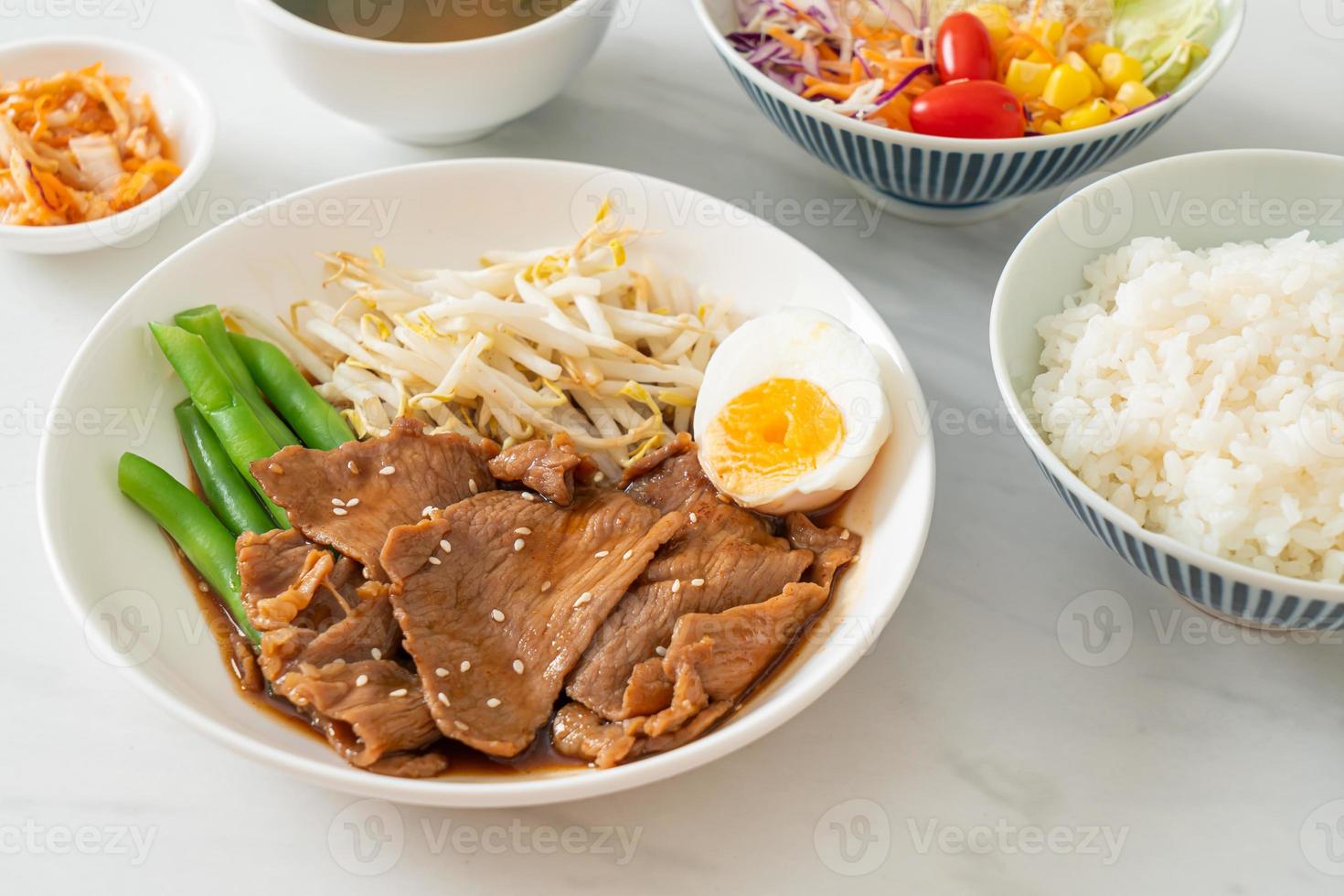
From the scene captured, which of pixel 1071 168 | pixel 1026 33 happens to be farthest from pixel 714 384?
pixel 1026 33

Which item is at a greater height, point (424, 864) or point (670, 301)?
point (670, 301)

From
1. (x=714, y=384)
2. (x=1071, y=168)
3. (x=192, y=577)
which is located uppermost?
(x=1071, y=168)

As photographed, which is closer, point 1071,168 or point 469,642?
point 469,642

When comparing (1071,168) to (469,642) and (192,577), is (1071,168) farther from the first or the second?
(192,577)
